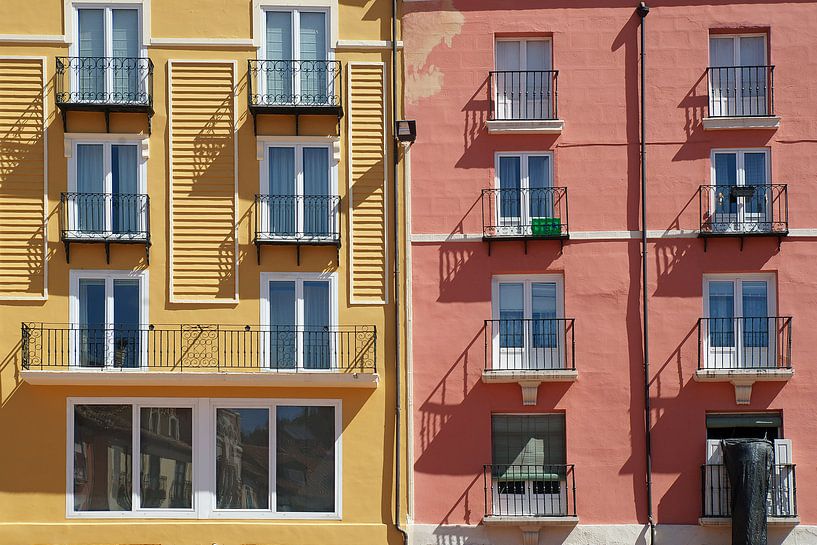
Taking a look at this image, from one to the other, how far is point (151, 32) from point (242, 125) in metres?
2.77

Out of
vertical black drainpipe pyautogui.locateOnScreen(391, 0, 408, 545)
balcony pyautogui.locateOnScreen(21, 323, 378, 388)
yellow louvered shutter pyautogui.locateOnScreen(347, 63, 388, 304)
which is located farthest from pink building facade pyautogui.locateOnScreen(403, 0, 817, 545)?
balcony pyautogui.locateOnScreen(21, 323, 378, 388)

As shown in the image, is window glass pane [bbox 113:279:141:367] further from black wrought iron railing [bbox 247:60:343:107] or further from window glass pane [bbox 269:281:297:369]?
black wrought iron railing [bbox 247:60:343:107]

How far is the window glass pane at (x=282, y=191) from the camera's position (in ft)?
79.3

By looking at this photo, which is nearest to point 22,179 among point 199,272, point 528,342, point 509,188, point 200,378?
point 199,272

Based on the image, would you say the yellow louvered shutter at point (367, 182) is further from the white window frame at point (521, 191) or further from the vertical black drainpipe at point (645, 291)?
the vertical black drainpipe at point (645, 291)

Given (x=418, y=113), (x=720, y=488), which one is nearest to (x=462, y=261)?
(x=418, y=113)

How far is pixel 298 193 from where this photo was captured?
2430 cm

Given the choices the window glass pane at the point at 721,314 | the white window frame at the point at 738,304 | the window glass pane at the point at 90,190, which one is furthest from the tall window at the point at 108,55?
the window glass pane at the point at 721,314

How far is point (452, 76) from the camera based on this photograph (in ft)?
80.7

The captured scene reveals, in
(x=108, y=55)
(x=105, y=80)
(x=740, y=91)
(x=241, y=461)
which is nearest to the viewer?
(x=241, y=461)

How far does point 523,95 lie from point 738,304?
20.7 feet

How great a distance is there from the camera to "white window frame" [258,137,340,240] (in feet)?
79.2

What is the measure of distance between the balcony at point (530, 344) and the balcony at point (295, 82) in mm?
5696

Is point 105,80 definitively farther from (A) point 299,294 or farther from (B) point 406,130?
(B) point 406,130
